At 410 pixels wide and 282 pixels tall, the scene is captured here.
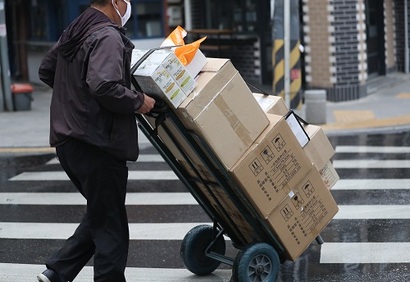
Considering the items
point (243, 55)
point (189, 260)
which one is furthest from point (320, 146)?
point (243, 55)

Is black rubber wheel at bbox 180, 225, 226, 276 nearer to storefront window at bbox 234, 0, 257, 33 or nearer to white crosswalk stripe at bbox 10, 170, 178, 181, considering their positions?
white crosswalk stripe at bbox 10, 170, 178, 181

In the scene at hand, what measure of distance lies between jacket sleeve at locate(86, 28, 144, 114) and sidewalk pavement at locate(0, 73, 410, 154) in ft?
25.2

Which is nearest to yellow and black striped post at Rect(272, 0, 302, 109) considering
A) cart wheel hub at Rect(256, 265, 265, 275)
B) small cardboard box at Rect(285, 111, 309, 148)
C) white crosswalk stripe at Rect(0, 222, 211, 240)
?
white crosswalk stripe at Rect(0, 222, 211, 240)

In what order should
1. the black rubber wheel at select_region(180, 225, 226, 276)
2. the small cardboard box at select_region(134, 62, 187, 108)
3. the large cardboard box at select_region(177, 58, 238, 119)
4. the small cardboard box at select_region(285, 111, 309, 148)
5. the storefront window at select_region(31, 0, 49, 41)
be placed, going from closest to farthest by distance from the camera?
the small cardboard box at select_region(134, 62, 187, 108)
the large cardboard box at select_region(177, 58, 238, 119)
the small cardboard box at select_region(285, 111, 309, 148)
the black rubber wheel at select_region(180, 225, 226, 276)
the storefront window at select_region(31, 0, 49, 41)

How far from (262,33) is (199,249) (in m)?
12.3

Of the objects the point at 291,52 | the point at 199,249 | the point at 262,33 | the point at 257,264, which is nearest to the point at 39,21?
the point at 262,33

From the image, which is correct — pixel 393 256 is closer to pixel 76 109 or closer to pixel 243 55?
pixel 76 109

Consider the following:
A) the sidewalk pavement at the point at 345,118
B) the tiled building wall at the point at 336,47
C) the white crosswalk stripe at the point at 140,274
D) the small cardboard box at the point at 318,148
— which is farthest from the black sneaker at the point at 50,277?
the tiled building wall at the point at 336,47

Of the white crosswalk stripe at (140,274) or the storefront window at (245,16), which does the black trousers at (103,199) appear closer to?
the white crosswalk stripe at (140,274)

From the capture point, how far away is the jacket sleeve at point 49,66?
18.5 ft

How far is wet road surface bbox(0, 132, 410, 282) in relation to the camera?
6.56 m

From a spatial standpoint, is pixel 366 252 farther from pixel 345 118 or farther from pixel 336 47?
pixel 336 47

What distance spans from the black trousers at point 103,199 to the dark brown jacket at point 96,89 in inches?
3.5

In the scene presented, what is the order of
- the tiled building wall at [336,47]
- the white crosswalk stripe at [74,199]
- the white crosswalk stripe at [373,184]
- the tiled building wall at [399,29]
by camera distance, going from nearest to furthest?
the white crosswalk stripe at [74,199]
the white crosswalk stripe at [373,184]
the tiled building wall at [336,47]
the tiled building wall at [399,29]
